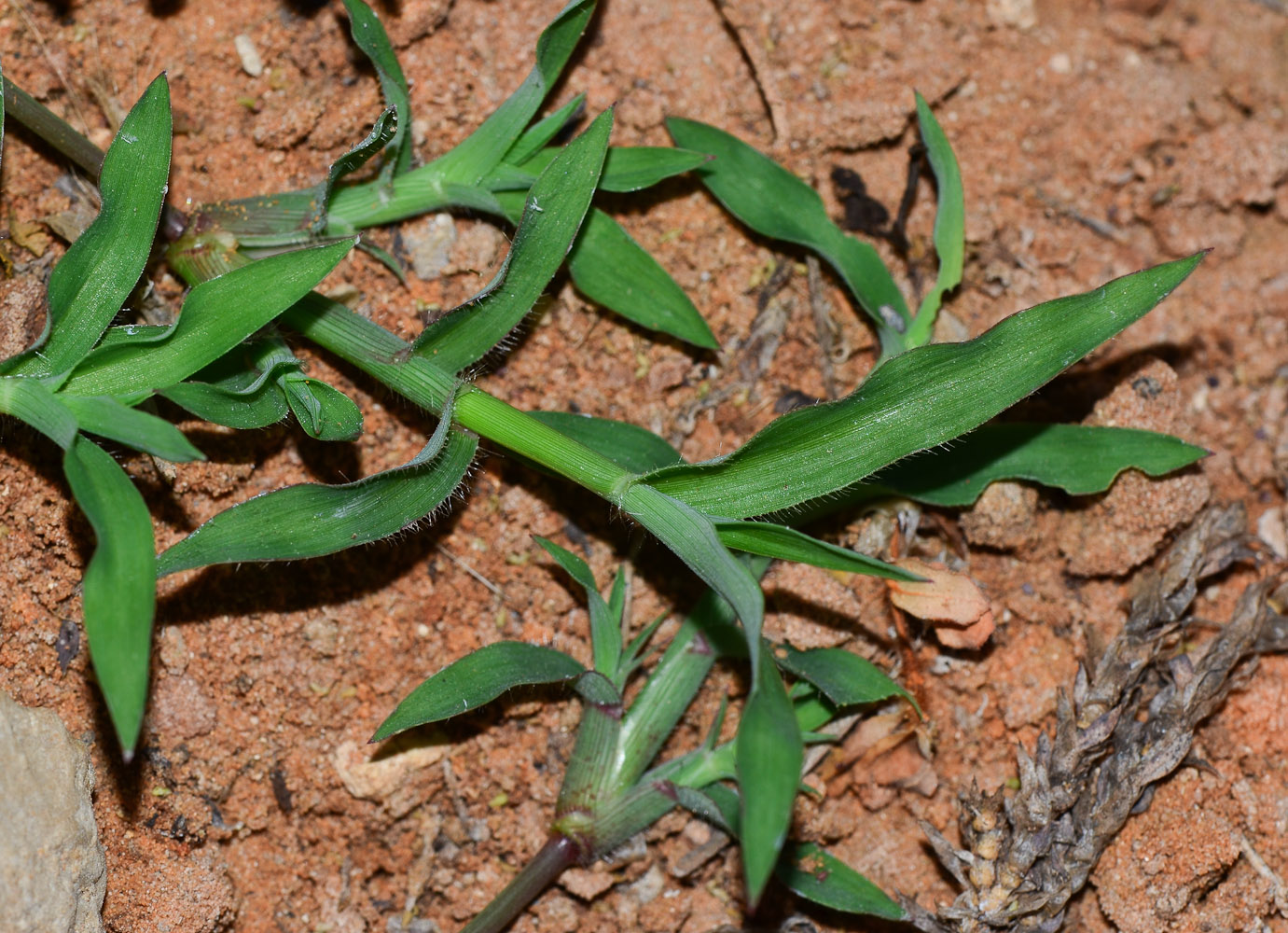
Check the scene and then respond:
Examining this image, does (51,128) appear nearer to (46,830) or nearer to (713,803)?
(46,830)

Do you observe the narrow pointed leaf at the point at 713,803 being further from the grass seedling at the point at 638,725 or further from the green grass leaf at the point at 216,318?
the green grass leaf at the point at 216,318

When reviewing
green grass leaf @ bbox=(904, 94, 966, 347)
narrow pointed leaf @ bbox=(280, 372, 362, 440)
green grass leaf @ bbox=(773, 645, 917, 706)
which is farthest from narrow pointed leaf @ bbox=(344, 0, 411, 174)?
Answer: green grass leaf @ bbox=(773, 645, 917, 706)

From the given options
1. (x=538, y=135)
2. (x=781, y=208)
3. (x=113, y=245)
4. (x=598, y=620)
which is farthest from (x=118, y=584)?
(x=781, y=208)

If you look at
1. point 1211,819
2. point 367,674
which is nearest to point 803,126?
point 367,674

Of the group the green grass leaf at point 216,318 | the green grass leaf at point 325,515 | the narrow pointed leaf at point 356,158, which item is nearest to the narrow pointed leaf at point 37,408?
the green grass leaf at point 216,318

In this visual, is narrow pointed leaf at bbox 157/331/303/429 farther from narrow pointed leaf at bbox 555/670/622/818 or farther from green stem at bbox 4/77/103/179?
narrow pointed leaf at bbox 555/670/622/818

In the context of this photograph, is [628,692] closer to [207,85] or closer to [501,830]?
[501,830]
